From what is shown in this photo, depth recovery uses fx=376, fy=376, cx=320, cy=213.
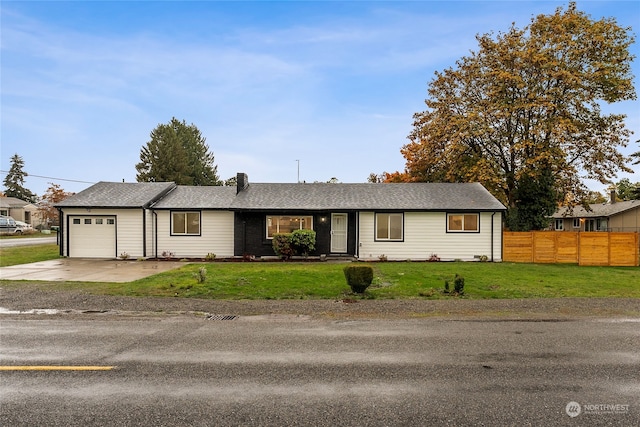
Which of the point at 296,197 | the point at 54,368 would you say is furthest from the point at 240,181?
the point at 54,368

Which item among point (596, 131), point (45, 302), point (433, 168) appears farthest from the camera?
point (433, 168)

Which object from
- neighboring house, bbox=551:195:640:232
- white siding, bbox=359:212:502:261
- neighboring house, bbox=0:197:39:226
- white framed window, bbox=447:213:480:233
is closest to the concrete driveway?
white siding, bbox=359:212:502:261

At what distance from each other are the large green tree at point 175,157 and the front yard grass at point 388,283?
135ft

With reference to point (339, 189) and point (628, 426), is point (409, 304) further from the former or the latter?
point (339, 189)

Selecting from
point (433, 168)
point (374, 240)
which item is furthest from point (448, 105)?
point (374, 240)

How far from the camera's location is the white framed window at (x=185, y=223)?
69.6 ft

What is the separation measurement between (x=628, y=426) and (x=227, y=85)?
26909mm

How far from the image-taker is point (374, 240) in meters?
21.1

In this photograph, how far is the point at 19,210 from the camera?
63.9 metres

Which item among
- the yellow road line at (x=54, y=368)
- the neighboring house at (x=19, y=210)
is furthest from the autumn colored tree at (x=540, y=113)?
the neighboring house at (x=19, y=210)

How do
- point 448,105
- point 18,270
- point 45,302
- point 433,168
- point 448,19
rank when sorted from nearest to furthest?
point 45,302 → point 18,270 → point 448,19 → point 448,105 → point 433,168

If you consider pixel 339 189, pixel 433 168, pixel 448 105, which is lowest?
pixel 339 189

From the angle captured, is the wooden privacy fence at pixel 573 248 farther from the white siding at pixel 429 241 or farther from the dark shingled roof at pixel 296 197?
the dark shingled roof at pixel 296 197

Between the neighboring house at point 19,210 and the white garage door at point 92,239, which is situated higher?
the neighboring house at point 19,210
